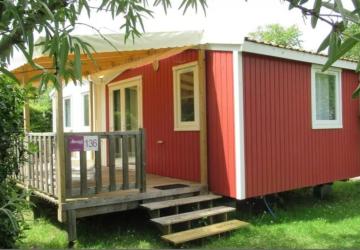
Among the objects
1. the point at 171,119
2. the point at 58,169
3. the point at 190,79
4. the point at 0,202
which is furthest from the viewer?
the point at 171,119

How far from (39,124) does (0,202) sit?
47.3 feet

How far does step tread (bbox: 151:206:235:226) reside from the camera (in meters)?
4.94

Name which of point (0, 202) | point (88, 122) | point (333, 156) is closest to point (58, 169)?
point (0, 202)

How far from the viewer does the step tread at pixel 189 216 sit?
494 centimetres

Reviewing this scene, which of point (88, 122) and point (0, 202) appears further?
point (88, 122)

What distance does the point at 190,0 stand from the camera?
1953 mm

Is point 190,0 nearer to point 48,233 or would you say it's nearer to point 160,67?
point 48,233

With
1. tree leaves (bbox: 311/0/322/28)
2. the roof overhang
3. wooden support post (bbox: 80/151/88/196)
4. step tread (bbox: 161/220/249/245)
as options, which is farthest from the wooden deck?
tree leaves (bbox: 311/0/322/28)

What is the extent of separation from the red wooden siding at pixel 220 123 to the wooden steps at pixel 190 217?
0.29 metres

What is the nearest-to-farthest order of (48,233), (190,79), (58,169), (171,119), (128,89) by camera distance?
(58,169) → (48,233) → (190,79) → (171,119) → (128,89)

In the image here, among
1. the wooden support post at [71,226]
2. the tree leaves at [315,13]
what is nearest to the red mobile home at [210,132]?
the wooden support post at [71,226]

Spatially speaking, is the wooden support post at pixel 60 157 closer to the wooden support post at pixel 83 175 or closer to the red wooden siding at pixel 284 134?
the wooden support post at pixel 83 175

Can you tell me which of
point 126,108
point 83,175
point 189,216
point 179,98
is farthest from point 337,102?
point 83,175

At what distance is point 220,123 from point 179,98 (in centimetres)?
121
